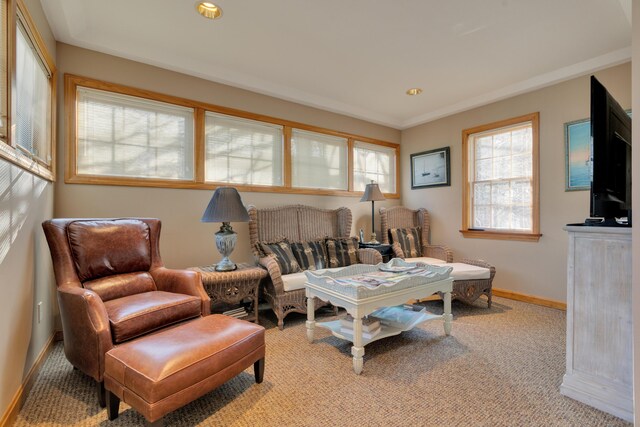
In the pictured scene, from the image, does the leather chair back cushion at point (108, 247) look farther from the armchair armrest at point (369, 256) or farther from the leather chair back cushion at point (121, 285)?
the armchair armrest at point (369, 256)

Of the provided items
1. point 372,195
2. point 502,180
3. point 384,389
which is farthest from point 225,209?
point 502,180

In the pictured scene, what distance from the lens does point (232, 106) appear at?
3.43m

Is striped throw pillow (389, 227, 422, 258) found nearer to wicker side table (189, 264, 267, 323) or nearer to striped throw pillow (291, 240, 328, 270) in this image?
striped throw pillow (291, 240, 328, 270)

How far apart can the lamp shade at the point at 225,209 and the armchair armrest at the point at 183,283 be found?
617mm

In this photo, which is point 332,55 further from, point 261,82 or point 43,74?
point 43,74

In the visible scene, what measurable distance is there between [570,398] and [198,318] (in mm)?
2310

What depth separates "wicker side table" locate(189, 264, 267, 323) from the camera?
2.60 metres

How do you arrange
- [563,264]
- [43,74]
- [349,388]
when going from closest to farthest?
[349,388] → [43,74] → [563,264]

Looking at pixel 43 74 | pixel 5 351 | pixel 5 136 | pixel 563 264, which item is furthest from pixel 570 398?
pixel 43 74

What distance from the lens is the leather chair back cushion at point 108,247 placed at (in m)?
2.01

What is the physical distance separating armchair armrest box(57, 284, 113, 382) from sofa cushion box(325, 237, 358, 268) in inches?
89.2

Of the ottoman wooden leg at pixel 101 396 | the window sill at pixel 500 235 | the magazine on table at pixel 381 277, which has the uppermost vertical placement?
the window sill at pixel 500 235

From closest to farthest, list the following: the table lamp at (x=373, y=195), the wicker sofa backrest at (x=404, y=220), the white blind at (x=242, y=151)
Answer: the white blind at (x=242, y=151) < the table lamp at (x=373, y=195) < the wicker sofa backrest at (x=404, y=220)

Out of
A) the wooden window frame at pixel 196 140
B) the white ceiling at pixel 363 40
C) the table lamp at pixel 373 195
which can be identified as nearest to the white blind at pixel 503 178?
the white ceiling at pixel 363 40
